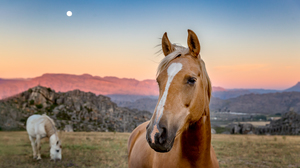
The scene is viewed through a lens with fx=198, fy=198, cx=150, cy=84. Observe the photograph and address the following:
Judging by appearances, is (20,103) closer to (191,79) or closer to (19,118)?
(19,118)

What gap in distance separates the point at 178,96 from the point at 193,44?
705 mm

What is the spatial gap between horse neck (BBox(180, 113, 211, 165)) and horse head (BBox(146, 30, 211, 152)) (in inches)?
4.8

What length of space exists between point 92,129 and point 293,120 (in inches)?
2184

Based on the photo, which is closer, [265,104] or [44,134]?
[44,134]

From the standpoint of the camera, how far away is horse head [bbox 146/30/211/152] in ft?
5.56

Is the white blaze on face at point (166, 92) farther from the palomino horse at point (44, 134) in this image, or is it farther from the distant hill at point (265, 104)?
the distant hill at point (265, 104)

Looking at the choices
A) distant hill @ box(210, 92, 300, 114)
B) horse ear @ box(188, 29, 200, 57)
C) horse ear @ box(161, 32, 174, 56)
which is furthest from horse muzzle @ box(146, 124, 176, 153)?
distant hill @ box(210, 92, 300, 114)

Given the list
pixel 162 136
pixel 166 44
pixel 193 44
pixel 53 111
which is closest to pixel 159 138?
pixel 162 136

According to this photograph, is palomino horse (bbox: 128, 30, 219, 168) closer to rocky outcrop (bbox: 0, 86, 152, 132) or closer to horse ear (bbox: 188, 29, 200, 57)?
horse ear (bbox: 188, 29, 200, 57)

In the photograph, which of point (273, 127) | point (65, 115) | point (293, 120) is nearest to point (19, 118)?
point (65, 115)

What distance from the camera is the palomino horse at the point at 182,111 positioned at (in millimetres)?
1719

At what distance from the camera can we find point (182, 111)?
1.90 m

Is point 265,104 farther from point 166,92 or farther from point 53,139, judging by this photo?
point 166,92

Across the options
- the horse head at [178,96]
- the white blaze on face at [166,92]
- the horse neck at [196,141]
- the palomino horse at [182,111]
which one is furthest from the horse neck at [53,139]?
the white blaze on face at [166,92]
